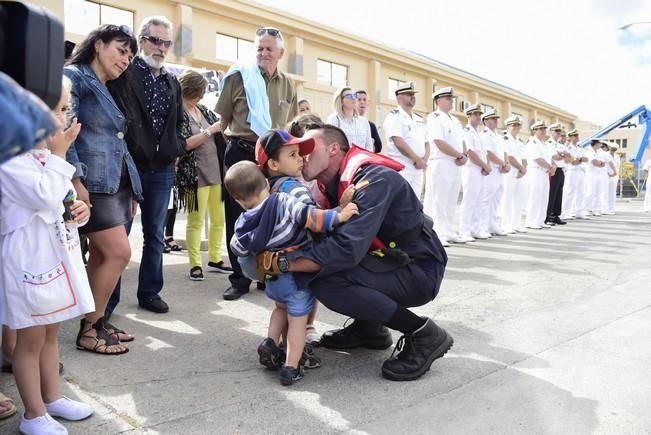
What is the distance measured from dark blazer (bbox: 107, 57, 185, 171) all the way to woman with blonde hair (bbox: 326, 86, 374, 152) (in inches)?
113

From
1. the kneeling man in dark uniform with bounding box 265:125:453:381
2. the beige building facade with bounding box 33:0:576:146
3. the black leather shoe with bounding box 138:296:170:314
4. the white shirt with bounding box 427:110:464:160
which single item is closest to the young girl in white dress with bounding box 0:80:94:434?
the kneeling man in dark uniform with bounding box 265:125:453:381

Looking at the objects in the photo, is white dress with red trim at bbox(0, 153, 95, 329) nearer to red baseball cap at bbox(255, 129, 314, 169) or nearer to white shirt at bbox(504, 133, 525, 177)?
red baseball cap at bbox(255, 129, 314, 169)

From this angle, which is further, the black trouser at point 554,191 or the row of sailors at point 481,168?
the black trouser at point 554,191

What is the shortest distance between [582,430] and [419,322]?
87 centimetres

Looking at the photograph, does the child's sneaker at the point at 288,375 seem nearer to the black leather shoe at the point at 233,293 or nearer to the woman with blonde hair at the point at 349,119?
the black leather shoe at the point at 233,293

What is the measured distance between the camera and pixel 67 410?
2.23 meters

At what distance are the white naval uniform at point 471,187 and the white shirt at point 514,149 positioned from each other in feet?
4.30

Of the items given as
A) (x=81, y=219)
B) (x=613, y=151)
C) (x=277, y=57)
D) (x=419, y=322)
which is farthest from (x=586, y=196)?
(x=81, y=219)

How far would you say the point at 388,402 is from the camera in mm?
2465

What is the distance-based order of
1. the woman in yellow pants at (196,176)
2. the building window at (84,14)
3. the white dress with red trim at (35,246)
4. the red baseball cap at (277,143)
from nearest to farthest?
1. the white dress with red trim at (35,246)
2. the red baseball cap at (277,143)
3. the woman in yellow pants at (196,176)
4. the building window at (84,14)

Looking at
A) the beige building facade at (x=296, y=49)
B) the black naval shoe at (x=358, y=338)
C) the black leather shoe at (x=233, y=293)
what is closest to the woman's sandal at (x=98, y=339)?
the black naval shoe at (x=358, y=338)

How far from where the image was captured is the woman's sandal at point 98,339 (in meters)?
3.01

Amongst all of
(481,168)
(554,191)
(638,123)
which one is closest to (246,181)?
(481,168)

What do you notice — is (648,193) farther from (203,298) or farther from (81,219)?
(81,219)
